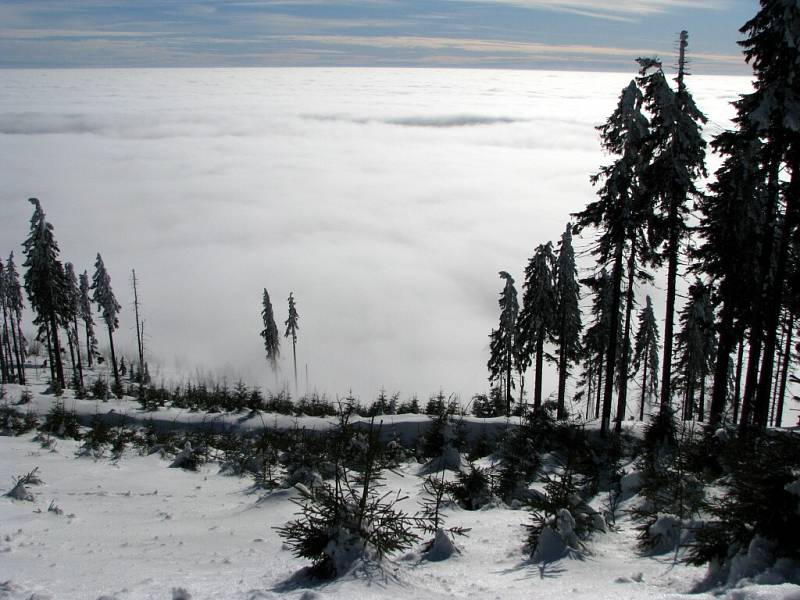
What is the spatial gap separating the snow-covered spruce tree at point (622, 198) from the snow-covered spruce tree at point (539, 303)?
8584 mm

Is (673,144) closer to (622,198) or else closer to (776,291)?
(622,198)

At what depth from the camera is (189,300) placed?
7274 inches

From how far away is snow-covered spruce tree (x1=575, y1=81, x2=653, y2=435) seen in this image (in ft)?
62.4

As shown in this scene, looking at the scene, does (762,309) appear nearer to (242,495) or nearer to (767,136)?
(767,136)

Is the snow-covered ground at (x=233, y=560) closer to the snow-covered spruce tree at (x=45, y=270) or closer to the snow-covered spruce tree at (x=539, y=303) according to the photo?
the snow-covered spruce tree at (x=539, y=303)

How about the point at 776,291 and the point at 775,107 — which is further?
the point at 776,291

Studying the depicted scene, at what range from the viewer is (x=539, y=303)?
103 ft

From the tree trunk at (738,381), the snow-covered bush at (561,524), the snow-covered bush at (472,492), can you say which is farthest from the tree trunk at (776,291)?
the snow-covered bush at (561,524)

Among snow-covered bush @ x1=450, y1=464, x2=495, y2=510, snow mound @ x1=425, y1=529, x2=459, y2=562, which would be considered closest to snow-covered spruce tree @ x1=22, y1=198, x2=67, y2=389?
snow-covered bush @ x1=450, y1=464, x2=495, y2=510

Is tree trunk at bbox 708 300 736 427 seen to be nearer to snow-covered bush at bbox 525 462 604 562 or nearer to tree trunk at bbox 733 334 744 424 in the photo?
tree trunk at bbox 733 334 744 424

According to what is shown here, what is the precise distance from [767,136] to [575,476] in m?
11.3

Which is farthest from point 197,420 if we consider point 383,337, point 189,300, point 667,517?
point 189,300

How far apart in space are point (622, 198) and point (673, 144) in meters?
2.50

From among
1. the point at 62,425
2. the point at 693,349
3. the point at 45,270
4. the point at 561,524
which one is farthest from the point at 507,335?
the point at 45,270
